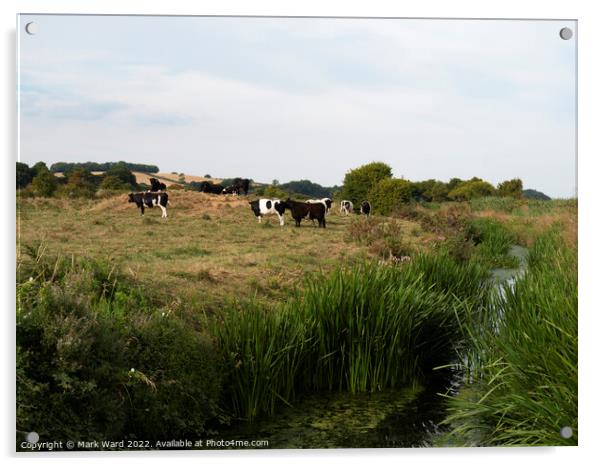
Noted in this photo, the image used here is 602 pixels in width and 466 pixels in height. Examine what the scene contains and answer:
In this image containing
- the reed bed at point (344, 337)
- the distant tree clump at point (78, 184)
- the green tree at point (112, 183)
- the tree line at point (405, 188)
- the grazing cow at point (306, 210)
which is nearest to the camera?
the reed bed at point (344, 337)

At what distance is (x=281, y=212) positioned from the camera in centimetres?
771

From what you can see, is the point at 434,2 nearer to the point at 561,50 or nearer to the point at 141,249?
the point at 561,50

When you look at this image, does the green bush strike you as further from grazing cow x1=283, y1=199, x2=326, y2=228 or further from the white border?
grazing cow x1=283, y1=199, x2=326, y2=228

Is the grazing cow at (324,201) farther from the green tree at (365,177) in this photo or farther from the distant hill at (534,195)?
the distant hill at (534,195)

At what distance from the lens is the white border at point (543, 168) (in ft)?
18.5

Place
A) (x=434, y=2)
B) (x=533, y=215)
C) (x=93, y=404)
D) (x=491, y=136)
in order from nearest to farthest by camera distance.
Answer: (x=93, y=404) → (x=434, y=2) → (x=491, y=136) → (x=533, y=215)

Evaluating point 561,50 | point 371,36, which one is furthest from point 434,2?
point 561,50

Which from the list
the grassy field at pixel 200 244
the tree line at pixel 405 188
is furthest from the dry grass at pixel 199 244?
the tree line at pixel 405 188

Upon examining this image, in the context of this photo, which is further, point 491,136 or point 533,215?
point 533,215

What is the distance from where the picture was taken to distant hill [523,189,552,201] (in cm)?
664

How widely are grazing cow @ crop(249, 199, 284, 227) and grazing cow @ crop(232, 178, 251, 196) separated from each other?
0.85 ft

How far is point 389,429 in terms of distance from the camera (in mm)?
6227
